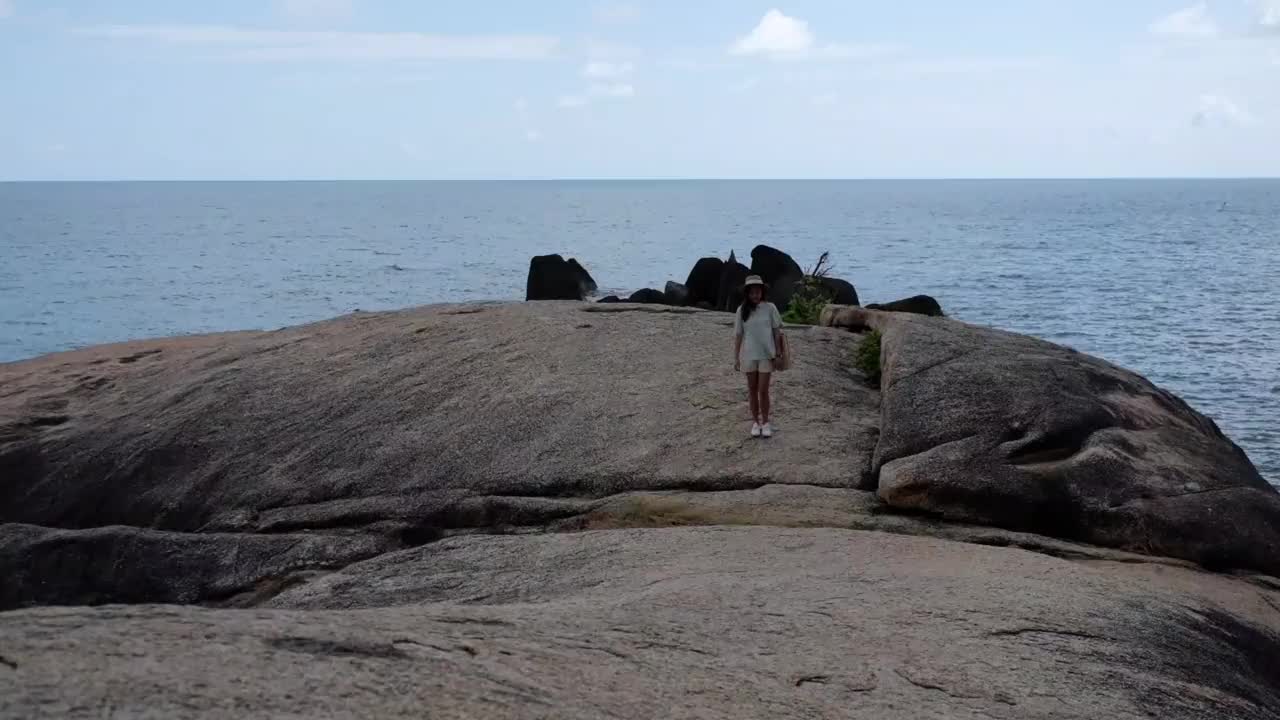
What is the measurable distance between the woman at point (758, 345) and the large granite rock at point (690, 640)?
2.88 metres

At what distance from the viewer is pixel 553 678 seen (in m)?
8.29

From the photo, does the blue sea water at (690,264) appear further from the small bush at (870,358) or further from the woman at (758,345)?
the woman at (758,345)

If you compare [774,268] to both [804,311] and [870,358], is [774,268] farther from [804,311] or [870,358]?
[870,358]

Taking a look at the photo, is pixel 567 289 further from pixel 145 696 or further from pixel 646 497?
pixel 145 696

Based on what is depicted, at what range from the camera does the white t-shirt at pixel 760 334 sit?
52.7 ft

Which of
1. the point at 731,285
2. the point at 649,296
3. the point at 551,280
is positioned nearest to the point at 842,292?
the point at 731,285

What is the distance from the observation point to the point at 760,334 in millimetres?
16141

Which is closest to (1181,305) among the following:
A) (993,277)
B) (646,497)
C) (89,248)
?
(993,277)

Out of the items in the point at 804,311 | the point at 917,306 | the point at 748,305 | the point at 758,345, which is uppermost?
the point at 748,305

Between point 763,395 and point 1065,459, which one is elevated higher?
point 763,395

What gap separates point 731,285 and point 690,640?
106 ft

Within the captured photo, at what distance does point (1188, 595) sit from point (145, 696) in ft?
31.7

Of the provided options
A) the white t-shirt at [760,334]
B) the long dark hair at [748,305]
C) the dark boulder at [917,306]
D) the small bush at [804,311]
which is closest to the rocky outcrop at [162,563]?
the white t-shirt at [760,334]

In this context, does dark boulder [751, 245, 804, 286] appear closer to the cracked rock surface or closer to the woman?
the cracked rock surface
